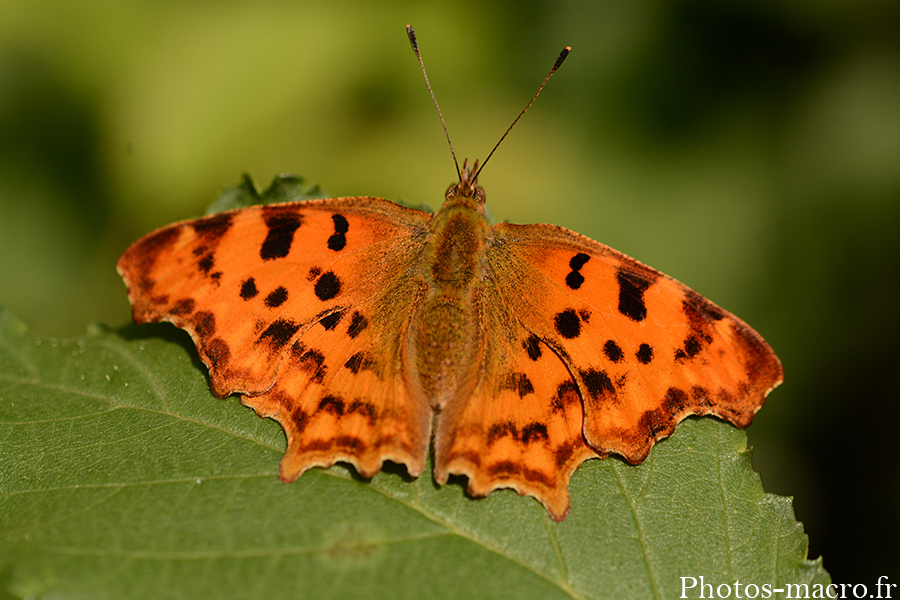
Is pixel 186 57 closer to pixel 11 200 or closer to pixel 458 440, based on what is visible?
pixel 11 200

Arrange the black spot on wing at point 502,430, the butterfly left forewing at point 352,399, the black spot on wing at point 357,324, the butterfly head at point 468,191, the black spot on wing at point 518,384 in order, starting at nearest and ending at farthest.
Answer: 1. the butterfly left forewing at point 352,399
2. the black spot on wing at point 502,430
3. the black spot on wing at point 518,384
4. the black spot on wing at point 357,324
5. the butterfly head at point 468,191

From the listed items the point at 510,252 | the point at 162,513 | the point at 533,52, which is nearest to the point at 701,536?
the point at 510,252

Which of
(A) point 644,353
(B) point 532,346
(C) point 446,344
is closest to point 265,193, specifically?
(C) point 446,344

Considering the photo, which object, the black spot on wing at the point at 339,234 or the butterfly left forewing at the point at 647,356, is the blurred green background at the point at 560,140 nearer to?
the black spot on wing at the point at 339,234

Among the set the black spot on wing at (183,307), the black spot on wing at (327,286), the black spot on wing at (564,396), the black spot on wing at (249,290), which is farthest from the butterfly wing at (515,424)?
the black spot on wing at (183,307)

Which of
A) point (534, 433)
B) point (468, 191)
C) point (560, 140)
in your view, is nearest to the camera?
point (534, 433)

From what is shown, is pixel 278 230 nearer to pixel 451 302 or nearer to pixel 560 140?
pixel 451 302
